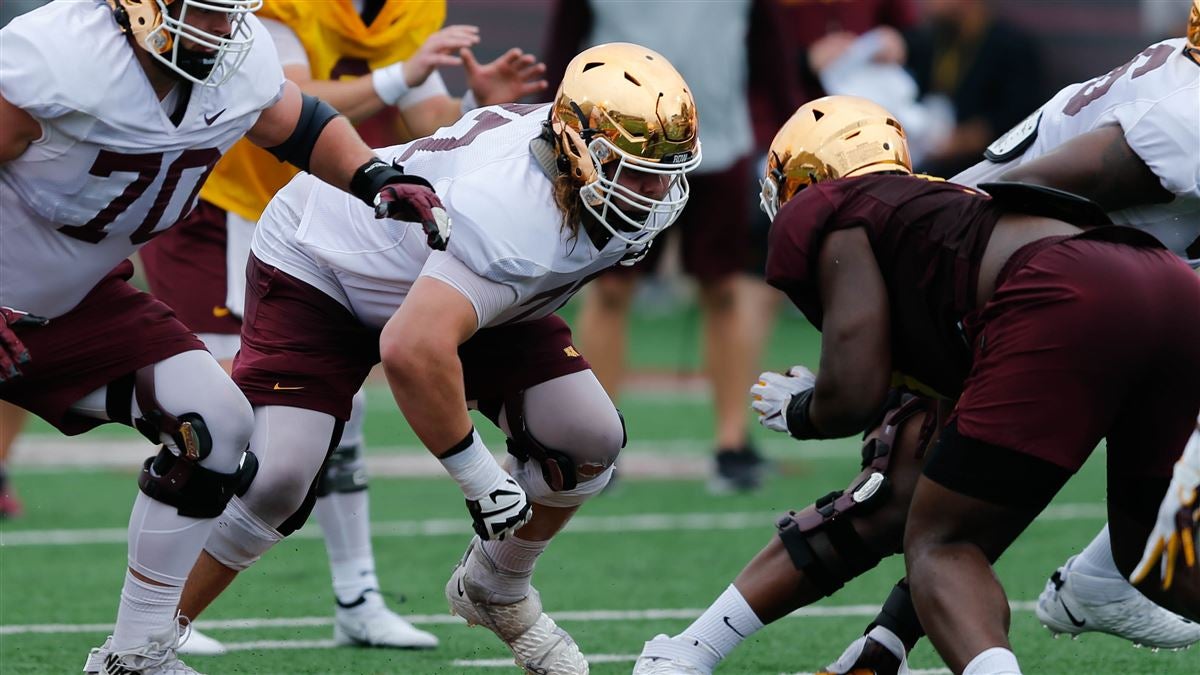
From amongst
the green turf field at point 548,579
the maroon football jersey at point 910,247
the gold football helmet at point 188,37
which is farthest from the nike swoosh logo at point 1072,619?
the gold football helmet at point 188,37

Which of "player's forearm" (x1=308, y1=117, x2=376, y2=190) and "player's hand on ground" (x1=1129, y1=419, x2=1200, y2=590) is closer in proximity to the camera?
"player's hand on ground" (x1=1129, y1=419, x2=1200, y2=590)

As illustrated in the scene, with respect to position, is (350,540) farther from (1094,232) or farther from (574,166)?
(1094,232)

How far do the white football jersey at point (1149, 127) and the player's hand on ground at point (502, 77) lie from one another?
4.34 ft

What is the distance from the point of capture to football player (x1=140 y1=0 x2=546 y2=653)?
4.77 m

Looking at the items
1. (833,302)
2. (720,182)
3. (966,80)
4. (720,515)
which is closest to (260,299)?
(833,302)

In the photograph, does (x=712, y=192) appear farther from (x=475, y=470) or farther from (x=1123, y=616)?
(x=475, y=470)

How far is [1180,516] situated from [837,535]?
0.87 metres

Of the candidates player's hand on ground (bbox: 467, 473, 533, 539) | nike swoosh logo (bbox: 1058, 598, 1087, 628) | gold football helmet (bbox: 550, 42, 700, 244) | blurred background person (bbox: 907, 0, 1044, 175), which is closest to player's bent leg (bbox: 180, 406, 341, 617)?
player's hand on ground (bbox: 467, 473, 533, 539)

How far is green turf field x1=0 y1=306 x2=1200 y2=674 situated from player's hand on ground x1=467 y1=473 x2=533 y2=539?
28.7 inches

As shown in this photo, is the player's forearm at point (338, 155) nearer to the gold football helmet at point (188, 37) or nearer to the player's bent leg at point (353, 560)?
the gold football helmet at point (188, 37)

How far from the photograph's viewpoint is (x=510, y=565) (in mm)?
4102

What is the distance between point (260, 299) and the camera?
13.5ft

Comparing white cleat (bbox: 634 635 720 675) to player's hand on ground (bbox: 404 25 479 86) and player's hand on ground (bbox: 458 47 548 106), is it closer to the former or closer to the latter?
player's hand on ground (bbox: 458 47 548 106)

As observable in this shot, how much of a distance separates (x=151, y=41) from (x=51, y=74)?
218 mm
